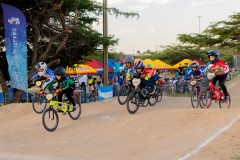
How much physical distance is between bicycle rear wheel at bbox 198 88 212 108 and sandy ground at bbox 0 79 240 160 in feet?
4.96

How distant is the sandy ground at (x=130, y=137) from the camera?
7.56 m

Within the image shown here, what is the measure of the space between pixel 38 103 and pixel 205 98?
20.5 ft

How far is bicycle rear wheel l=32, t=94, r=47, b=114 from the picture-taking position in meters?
14.4

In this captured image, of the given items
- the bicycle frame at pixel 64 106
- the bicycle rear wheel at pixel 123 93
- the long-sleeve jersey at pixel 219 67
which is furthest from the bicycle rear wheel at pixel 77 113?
the long-sleeve jersey at pixel 219 67

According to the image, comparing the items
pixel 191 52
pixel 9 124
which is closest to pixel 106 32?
pixel 9 124

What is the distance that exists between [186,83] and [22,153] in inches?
715

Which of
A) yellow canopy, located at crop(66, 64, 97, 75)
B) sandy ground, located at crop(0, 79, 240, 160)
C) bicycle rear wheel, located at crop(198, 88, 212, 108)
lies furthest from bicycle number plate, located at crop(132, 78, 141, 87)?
yellow canopy, located at crop(66, 64, 97, 75)

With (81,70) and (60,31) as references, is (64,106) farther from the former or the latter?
(81,70)

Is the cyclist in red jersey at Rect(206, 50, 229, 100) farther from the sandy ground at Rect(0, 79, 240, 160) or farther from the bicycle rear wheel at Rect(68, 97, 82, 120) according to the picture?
the bicycle rear wheel at Rect(68, 97, 82, 120)

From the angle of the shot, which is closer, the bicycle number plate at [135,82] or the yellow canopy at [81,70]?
the bicycle number plate at [135,82]

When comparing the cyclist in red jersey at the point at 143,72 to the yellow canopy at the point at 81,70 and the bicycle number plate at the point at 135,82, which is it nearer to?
the bicycle number plate at the point at 135,82

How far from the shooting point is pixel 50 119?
36.1 feet

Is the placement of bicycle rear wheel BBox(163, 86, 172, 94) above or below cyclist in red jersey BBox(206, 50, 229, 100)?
below

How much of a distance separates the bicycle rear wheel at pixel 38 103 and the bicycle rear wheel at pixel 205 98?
5872 mm
